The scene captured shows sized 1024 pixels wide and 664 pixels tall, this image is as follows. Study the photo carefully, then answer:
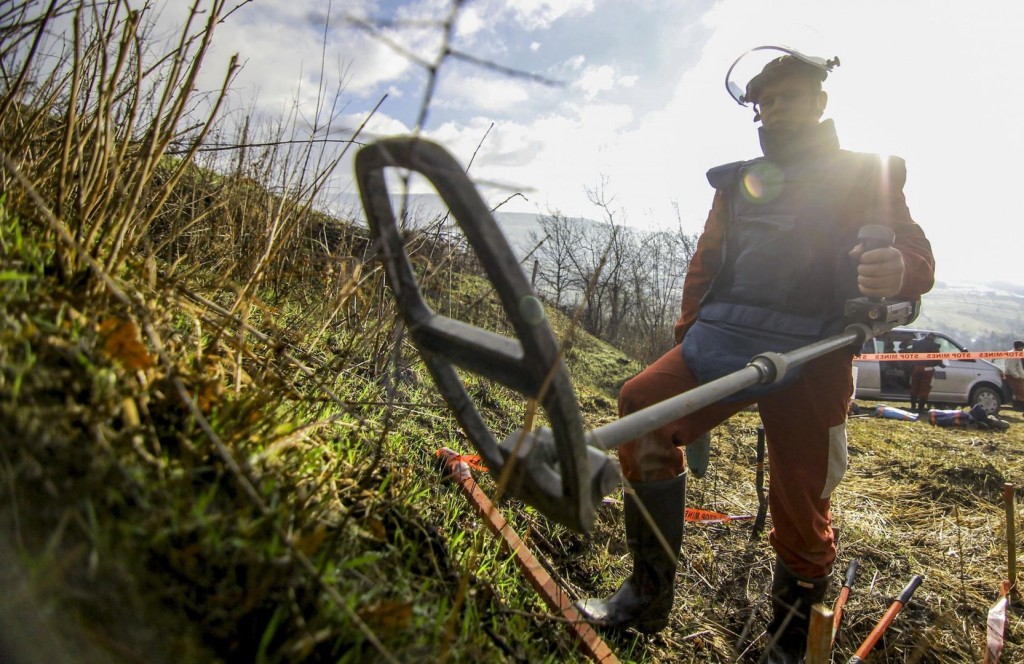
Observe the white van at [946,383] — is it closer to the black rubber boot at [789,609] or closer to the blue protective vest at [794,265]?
the blue protective vest at [794,265]

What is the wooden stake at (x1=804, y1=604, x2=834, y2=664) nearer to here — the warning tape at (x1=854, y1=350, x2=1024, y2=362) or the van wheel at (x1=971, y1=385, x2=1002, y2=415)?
the warning tape at (x1=854, y1=350, x2=1024, y2=362)

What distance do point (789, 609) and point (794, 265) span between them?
142 centimetres

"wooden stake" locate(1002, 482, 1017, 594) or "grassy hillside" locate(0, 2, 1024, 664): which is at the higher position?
"grassy hillside" locate(0, 2, 1024, 664)

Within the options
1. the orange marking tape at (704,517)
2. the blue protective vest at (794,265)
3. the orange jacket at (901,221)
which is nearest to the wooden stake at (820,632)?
the blue protective vest at (794,265)

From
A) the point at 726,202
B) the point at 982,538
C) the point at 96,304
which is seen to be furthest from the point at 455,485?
the point at 982,538

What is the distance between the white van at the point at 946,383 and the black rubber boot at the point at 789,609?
39.2ft

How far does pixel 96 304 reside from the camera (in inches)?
45.9

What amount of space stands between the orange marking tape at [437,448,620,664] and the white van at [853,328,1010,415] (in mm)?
12745

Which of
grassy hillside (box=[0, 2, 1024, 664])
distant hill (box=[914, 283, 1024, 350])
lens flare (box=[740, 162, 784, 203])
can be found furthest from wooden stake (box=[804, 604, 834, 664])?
distant hill (box=[914, 283, 1024, 350])

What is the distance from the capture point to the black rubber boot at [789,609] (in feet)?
6.86

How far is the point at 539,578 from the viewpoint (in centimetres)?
186

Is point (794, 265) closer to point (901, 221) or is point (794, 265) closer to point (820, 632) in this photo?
point (901, 221)

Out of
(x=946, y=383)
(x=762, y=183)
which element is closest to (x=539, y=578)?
(x=762, y=183)

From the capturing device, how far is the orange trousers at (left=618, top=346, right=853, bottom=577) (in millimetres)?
2062
